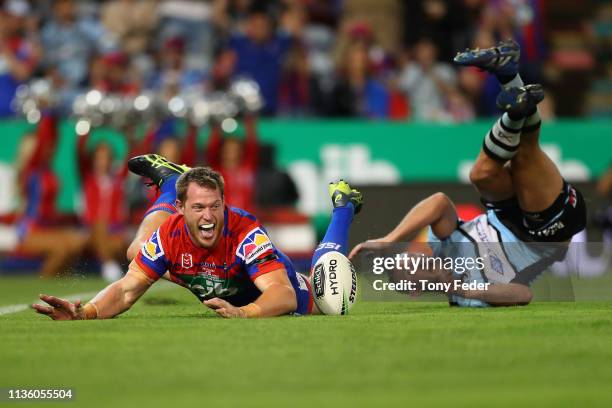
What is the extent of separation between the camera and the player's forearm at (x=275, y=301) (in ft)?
26.0

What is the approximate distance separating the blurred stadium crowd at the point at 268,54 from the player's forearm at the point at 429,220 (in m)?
8.03

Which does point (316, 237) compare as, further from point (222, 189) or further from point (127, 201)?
point (222, 189)

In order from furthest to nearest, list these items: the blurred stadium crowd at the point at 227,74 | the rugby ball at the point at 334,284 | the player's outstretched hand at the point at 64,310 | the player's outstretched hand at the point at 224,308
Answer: the blurred stadium crowd at the point at 227,74, the rugby ball at the point at 334,284, the player's outstretched hand at the point at 64,310, the player's outstretched hand at the point at 224,308

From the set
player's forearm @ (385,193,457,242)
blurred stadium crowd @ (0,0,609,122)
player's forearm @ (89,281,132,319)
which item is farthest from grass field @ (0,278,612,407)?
blurred stadium crowd @ (0,0,609,122)

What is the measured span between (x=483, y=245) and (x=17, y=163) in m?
8.80

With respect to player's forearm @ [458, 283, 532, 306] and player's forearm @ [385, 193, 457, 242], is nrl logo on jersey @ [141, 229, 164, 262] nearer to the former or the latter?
player's forearm @ [385, 193, 457, 242]

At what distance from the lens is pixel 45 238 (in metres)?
16.1

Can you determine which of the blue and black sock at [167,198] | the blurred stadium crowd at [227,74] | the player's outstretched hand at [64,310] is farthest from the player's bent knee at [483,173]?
the blurred stadium crowd at [227,74]

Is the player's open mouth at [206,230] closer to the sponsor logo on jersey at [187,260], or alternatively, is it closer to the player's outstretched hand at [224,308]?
the sponsor logo on jersey at [187,260]

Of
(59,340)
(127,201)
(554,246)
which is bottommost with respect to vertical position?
(59,340)

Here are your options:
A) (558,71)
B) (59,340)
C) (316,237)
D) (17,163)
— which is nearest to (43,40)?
(17,163)

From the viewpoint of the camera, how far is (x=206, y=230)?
7.90 metres

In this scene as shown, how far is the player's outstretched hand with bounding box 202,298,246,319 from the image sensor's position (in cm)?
762

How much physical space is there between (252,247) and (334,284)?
720mm
